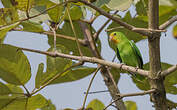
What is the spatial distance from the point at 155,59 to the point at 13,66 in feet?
2.19

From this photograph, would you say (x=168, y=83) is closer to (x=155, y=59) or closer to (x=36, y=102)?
(x=155, y=59)

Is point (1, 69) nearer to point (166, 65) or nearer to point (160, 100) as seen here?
point (160, 100)

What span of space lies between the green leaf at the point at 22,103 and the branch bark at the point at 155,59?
57 centimetres

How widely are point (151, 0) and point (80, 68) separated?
717 mm

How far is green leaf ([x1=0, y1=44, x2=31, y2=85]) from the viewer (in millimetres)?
1181

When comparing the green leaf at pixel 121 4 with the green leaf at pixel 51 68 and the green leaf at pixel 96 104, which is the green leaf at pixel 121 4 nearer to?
the green leaf at pixel 51 68

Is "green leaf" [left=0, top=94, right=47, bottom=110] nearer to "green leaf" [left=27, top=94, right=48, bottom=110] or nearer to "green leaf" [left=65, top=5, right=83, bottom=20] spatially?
"green leaf" [left=27, top=94, right=48, bottom=110]

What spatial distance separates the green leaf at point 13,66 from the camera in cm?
118

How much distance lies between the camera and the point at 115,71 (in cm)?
176

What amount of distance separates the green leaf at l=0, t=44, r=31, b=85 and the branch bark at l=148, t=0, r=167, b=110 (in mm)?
605

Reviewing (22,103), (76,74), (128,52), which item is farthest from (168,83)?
(128,52)

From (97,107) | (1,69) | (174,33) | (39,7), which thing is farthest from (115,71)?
(174,33)

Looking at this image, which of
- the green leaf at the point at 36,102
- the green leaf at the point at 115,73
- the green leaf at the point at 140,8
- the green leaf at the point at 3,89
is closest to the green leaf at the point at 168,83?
the green leaf at the point at 115,73

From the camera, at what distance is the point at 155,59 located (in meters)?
0.91
